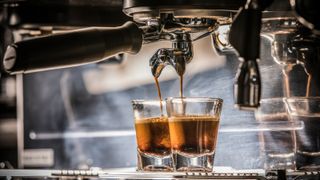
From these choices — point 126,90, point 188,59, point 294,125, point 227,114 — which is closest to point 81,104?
point 126,90

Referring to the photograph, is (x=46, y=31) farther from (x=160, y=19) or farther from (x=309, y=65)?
(x=309, y=65)

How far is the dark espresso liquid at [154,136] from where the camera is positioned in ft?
3.86

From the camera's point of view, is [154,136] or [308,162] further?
[154,136]

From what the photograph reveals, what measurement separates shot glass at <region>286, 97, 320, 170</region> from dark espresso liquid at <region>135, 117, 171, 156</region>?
23cm

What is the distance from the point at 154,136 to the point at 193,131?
0.28ft

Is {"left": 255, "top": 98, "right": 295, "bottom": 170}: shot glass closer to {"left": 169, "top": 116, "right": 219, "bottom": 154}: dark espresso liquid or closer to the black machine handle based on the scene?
{"left": 169, "top": 116, "right": 219, "bottom": 154}: dark espresso liquid

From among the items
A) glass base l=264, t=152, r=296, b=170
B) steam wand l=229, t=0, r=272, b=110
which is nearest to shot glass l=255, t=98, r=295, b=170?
glass base l=264, t=152, r=296, b=170

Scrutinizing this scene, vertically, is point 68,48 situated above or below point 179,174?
above

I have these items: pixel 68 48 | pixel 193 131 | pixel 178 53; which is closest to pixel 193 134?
pixel 193 131

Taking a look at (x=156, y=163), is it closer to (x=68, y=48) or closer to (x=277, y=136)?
(x=277, y=136)

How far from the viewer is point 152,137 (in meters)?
1.19

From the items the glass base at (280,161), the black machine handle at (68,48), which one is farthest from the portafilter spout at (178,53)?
the glass base at (280,161)

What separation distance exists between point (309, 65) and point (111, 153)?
763 mm

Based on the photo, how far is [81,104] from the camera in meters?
1.83
